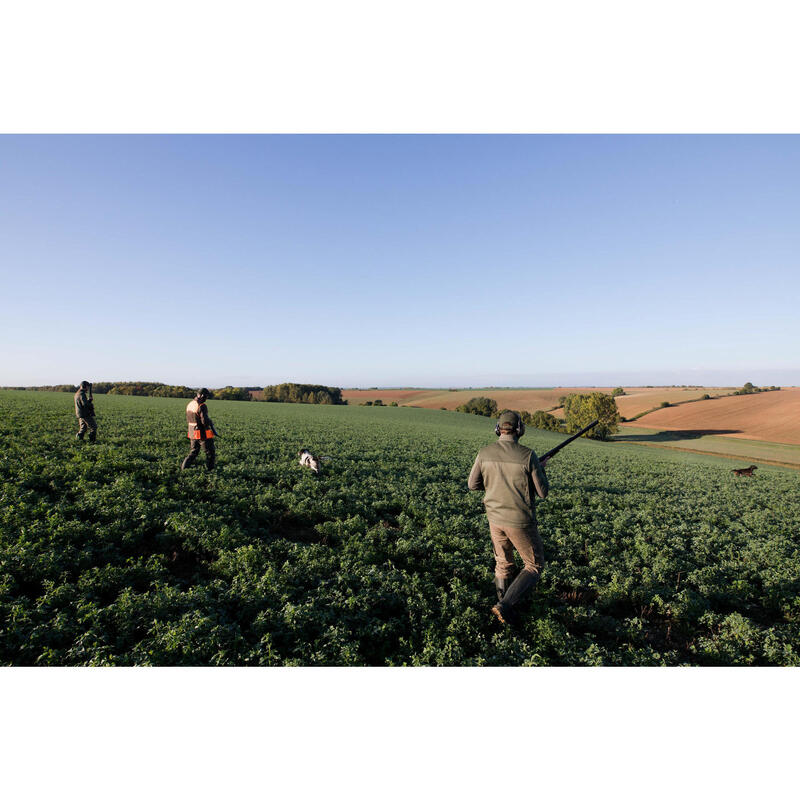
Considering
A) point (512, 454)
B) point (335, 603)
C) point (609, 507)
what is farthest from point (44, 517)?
point (609, 507)

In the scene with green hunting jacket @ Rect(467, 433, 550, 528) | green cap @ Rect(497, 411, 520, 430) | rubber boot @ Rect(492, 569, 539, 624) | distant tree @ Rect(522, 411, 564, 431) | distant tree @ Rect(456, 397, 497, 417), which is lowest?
distant tree @ Rect(522, 411, 564, 431)

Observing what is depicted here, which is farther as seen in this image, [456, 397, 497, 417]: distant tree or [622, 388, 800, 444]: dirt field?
[456, 397, 497, 417]: distant tree

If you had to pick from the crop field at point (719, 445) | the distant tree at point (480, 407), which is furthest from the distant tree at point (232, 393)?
the crop field at point (719, 445)

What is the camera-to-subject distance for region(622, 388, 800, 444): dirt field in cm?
5078

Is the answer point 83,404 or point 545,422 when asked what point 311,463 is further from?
point 545,422

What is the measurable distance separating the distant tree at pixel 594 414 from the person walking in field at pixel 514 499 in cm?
5861

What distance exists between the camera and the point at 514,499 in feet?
16.0

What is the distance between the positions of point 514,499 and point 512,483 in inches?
9.3

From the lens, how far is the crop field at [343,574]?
4.27 m

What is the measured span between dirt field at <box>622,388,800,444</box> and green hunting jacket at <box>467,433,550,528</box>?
65581mm

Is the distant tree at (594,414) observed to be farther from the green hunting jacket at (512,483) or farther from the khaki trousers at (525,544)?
the green hunting jacket at (512,483)

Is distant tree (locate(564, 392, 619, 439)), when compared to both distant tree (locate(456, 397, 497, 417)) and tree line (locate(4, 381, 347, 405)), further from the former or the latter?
tree line (locate(4, 381, 347, 405))

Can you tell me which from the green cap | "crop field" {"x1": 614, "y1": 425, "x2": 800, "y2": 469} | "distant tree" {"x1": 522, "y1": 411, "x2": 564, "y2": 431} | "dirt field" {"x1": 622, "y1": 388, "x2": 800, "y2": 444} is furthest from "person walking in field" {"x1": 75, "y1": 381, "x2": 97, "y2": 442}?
"dirt field" {"x1": 622, "y1": 388, "x2": 800, "y2": 444}

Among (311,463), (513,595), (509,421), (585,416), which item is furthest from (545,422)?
(513,595)
